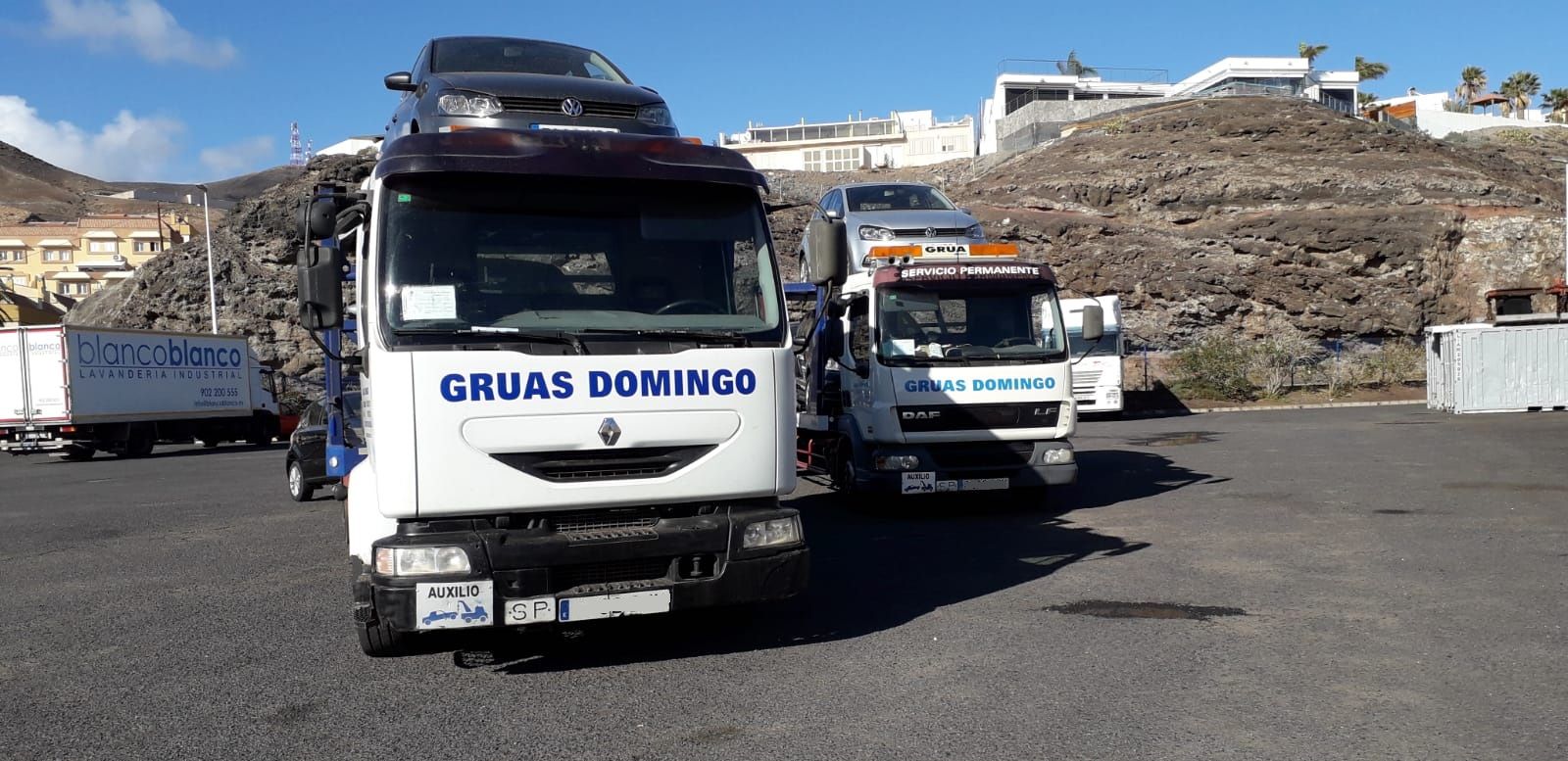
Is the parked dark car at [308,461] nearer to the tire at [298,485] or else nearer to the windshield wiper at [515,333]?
the tire at [298,485]

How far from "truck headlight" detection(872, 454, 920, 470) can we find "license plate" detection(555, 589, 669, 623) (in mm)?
5841

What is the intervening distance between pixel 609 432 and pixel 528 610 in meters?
0.95

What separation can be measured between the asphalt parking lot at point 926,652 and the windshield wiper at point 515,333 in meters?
1.73

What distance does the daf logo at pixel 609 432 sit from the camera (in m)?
5.82

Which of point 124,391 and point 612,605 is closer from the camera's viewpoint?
point 612,605

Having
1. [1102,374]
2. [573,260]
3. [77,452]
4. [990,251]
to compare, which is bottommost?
[77,452]

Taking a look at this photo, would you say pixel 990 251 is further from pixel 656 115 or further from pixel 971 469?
pixel 656 115

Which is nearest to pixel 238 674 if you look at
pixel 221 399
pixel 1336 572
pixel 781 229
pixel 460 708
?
pixel 460 708

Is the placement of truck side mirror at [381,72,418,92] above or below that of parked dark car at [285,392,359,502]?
above

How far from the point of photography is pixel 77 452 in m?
28.0

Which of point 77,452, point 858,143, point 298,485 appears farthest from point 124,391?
point 858,143

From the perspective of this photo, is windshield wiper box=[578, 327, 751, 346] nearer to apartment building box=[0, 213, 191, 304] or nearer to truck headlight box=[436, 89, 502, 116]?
truck headlight box=[436, 89, 502, 116]

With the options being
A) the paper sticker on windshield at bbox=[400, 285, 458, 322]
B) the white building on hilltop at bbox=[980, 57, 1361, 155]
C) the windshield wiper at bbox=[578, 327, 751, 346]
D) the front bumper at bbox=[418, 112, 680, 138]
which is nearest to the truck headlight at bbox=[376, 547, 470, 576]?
the paper sticker on windshield at bbox=[400, 285, 458, 322]

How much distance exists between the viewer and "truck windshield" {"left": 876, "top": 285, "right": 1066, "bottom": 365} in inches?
459
